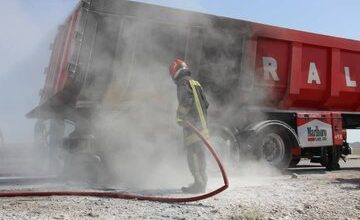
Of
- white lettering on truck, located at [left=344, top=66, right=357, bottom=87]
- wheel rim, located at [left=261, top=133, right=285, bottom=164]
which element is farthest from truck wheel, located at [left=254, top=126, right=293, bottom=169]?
white lettering on truck, located at [left=344, top=66, right=357, bottom=87]

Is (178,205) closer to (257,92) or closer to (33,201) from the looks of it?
(33,201)

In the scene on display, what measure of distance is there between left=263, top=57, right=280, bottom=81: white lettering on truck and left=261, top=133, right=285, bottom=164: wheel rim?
1.15 m

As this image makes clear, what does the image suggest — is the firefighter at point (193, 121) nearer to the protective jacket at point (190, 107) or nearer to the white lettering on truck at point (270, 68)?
the protective jacket at point (190, 107)

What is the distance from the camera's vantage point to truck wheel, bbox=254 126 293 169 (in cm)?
887

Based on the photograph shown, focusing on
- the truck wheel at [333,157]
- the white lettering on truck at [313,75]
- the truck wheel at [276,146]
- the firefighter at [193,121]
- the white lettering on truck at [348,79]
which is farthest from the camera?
the white lettering on truck at [348,79]

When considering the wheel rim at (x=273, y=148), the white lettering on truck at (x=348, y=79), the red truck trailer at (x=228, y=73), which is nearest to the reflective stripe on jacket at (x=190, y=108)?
the red truck trailer at (x=228, y=73)

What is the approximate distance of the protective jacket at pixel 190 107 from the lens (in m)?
5.94

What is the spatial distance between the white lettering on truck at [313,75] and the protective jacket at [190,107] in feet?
14.5

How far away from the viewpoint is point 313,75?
9.85m

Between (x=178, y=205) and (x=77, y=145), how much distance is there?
261cm

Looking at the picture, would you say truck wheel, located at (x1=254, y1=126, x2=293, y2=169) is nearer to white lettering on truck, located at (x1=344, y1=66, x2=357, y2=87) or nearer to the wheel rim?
the wheel rim

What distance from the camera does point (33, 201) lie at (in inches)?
185

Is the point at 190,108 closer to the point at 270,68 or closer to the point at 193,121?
the point at 193,121

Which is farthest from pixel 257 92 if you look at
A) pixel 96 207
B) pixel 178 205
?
pixel 96 207
